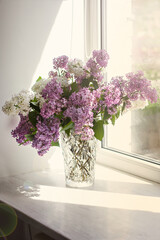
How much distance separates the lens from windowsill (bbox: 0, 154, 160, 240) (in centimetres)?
95

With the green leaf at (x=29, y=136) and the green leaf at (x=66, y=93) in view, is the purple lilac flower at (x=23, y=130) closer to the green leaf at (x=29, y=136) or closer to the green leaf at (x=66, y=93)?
the green leaf at (x=29, y=136)

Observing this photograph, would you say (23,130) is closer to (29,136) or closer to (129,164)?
(29,136)

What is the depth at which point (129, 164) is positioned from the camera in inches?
60.6

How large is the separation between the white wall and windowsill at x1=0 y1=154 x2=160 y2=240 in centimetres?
9

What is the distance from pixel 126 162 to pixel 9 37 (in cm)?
75

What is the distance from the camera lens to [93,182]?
1353mm

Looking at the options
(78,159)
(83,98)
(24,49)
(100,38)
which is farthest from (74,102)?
(100,38)

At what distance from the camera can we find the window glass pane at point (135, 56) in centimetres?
145

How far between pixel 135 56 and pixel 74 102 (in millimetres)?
554

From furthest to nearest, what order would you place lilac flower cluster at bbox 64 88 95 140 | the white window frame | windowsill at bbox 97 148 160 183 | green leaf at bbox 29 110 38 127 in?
the white window frame
windowsill at bbox 97 148 160 183
green leaf at bbox 29 110 38 127
lilac flower cluster at bbox 64 88 95 140

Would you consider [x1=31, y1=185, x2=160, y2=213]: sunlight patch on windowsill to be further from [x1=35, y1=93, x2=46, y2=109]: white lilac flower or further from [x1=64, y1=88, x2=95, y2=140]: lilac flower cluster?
[x1=35, y1=93, x2=46, y2=109]: white lilac flower

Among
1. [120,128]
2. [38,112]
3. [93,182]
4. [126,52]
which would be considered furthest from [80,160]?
[126,52]

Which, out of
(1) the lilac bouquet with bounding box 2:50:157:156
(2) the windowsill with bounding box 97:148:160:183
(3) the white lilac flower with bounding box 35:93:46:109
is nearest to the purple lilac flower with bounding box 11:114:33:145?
(1) the lilac bouquet with bounding box 2:50:157:156

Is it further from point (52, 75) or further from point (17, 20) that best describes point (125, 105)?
point (17, 20)
